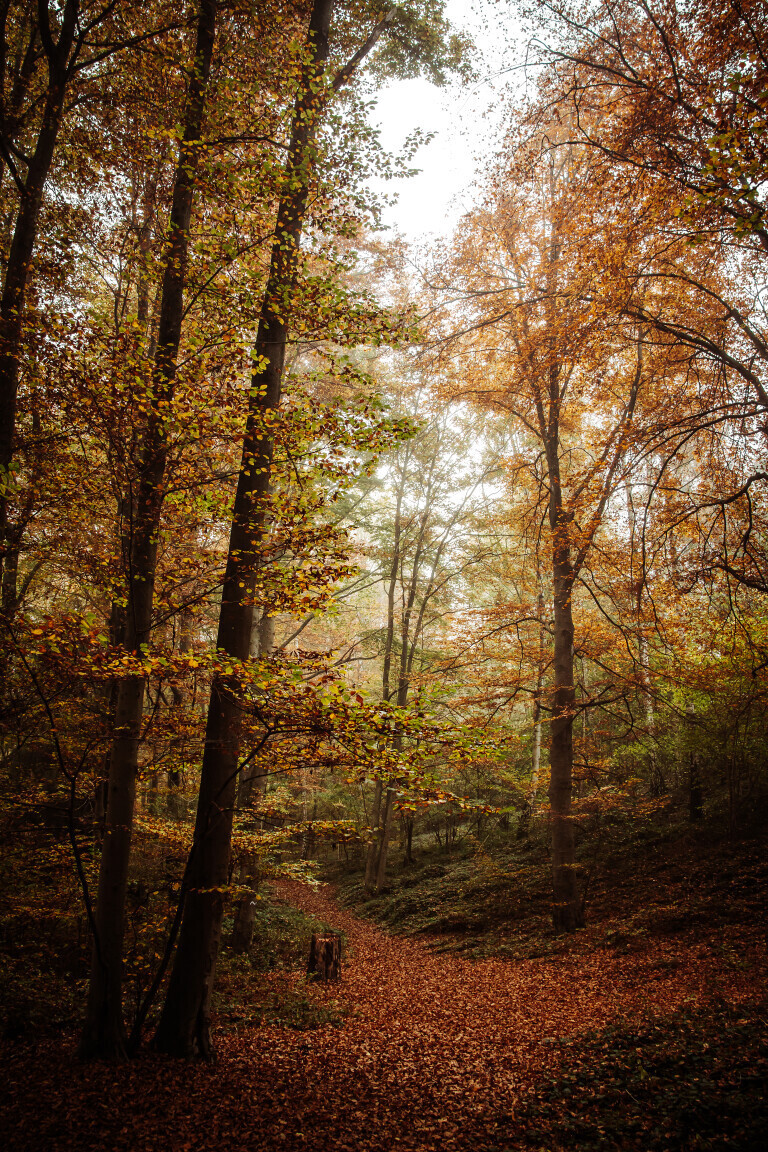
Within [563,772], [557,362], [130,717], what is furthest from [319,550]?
[563,772]

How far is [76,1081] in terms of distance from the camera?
4418 millimetres

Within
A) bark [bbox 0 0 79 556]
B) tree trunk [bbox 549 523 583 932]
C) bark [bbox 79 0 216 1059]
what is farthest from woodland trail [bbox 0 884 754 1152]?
bark [bbox 0 0 79 556]

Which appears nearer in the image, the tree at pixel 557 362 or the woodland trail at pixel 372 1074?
the woodland trail at pixel 372 1074

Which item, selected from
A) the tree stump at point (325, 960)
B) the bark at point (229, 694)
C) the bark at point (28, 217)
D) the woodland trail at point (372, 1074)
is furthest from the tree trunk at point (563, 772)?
the bark at point (28, 217)

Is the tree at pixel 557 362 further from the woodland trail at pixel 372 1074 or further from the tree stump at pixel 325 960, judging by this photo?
the tree stump at pixel 325 960

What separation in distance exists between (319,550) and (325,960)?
7.36m

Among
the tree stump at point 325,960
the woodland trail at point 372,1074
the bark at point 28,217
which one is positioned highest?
the bark at point 28,217

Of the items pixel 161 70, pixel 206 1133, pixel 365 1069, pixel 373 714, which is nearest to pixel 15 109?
pixel 161 70

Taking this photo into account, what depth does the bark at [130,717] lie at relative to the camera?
488cm

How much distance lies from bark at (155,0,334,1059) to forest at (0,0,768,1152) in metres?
0.04

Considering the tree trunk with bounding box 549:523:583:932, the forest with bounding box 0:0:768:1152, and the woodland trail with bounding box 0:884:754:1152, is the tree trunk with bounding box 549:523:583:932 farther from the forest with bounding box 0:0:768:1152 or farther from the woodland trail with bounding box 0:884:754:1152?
the woodland trail with bounding box 0:884:754:1152

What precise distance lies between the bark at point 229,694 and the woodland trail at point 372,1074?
413 mm

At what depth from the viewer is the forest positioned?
13.7 feet

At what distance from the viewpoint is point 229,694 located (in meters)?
5.08
